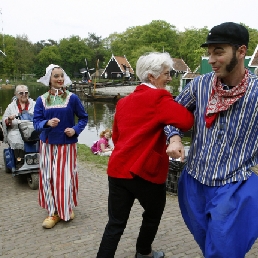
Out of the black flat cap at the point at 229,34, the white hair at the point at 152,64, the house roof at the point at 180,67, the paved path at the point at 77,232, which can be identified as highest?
the black flat cap at the point at 229,34

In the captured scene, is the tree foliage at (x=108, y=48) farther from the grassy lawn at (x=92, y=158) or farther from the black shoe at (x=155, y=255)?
the black shoe at (x=155, y=255)

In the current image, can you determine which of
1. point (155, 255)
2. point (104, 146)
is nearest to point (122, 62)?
point (104, 146)

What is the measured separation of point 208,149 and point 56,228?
8.67 ft

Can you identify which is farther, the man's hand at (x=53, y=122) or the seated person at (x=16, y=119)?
the seated person at (x=16, y=119)

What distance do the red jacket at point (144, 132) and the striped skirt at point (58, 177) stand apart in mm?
1553

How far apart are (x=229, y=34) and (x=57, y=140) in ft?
8.43

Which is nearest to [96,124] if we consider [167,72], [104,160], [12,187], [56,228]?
[104,160]

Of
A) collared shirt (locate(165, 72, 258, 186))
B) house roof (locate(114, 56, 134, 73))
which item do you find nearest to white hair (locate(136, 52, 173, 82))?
collared shirt (locate(165, 72, 258, 186))

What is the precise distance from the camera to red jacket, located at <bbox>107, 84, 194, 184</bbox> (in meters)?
2.51

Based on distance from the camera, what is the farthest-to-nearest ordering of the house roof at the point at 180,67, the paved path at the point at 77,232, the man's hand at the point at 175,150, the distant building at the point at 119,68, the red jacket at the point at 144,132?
the distant building at the point at 119,68
the house roof at the point at 180,67
the paved path at the point at 77,232
the red jacket at the point at 144,132
the man's hand at the point at 175,150

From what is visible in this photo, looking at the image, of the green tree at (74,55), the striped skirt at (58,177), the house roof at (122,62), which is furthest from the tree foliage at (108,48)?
the striped skirt at (58,177)

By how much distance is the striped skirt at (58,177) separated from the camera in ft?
13.6

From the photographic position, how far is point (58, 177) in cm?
420

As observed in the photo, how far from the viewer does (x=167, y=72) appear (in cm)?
279
